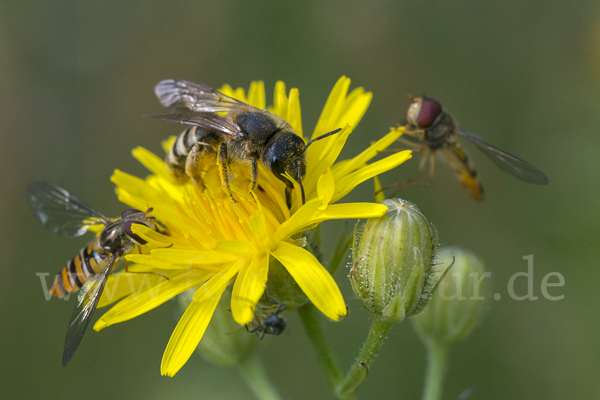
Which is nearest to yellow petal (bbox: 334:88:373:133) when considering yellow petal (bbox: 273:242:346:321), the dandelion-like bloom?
the dandelion-like bloom

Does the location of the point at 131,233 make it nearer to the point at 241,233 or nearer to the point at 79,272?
the point at 79,272

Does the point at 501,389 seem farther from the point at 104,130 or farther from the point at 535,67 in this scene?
the point at 104,130

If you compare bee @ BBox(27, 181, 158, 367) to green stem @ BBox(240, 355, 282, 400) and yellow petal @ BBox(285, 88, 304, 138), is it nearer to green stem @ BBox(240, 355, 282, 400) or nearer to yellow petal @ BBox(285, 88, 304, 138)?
yellow petal @ BBox(285, 88, 304, 138)

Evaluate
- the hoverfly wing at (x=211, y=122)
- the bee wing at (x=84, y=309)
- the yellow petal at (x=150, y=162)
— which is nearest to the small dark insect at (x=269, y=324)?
the bee wing at (x=84, y=309)

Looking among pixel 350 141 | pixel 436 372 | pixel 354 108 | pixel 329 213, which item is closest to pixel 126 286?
pixel 329 213

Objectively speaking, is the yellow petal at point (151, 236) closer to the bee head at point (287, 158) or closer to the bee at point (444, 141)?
the bee head at point (287, 158)

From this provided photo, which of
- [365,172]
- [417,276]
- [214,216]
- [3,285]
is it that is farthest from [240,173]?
[3,285]
